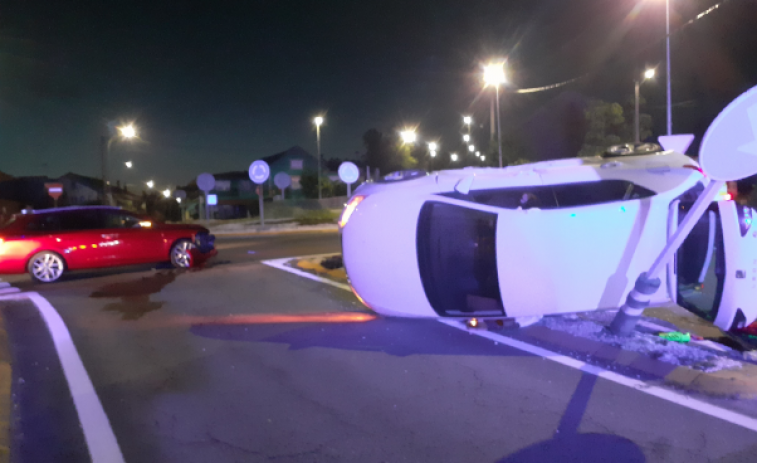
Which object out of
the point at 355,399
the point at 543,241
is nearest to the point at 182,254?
the point at 355,399

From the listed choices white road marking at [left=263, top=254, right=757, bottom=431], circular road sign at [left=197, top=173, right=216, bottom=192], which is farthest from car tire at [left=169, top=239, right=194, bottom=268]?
circular road sign at [left=197, top=173, right=216, bottom=192]

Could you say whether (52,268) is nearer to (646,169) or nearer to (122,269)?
(122,269)

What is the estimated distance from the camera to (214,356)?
557cm

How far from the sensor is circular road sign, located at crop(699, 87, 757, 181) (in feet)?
14.0

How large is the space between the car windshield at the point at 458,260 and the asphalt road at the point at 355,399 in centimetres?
50

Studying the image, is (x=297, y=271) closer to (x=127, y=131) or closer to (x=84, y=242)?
(x=84, y=242)

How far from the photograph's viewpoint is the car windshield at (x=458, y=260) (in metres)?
5.55

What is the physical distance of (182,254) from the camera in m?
11.9

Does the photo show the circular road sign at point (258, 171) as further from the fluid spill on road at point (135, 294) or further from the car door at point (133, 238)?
the fluid spill on road at point (135, 294)

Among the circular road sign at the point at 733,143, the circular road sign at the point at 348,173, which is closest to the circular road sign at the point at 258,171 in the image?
the circular road sign at the point at 348,173

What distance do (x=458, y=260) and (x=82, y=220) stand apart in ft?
29.3

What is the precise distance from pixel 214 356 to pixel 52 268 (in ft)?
22.9

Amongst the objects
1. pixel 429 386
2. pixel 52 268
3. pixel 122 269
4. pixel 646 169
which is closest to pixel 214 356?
pixel 429 386

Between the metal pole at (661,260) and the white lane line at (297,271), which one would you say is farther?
the white lane line at (297,271)
